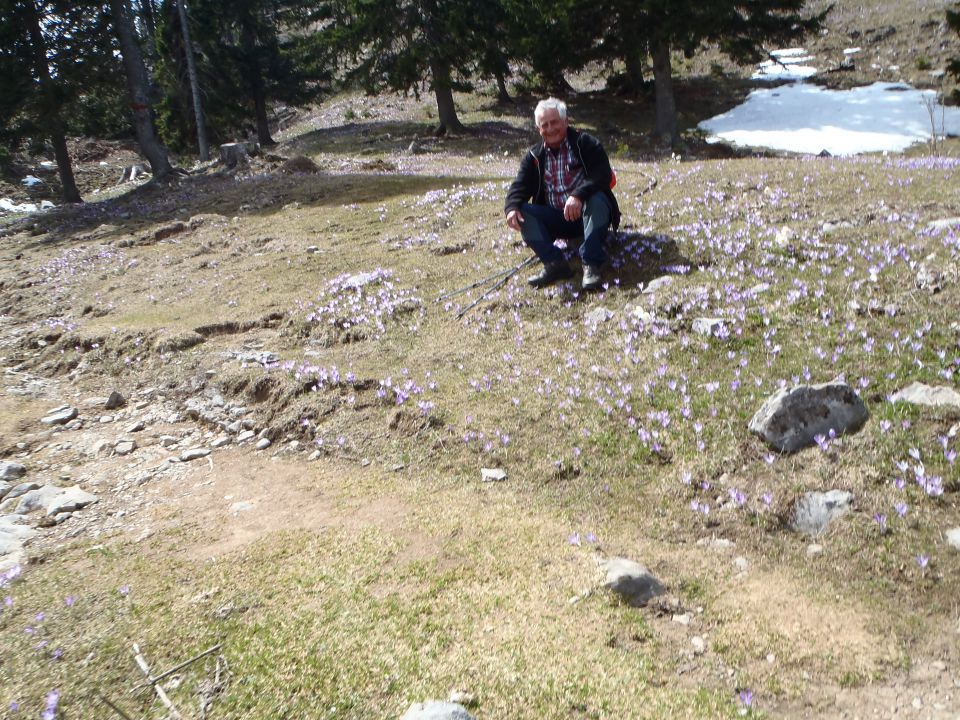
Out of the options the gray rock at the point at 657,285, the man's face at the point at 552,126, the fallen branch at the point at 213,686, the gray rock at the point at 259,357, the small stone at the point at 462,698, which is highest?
the man's face at the point at 552,126

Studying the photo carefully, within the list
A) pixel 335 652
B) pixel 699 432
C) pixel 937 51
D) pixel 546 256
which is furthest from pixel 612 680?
pixel 937 51

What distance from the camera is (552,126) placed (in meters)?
7.25

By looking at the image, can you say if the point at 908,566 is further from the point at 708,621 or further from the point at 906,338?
the point at 906,338

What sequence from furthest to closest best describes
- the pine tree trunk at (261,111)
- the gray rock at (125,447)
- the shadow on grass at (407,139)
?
the pine tree trunk at (261,111)
the shadow on grass at (407,139)
the gray rock at (125,447)

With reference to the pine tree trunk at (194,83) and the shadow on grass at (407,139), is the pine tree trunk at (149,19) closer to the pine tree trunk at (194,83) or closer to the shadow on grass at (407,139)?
the pine tree trunk at (194,83)

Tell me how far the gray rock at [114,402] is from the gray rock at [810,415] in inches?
293

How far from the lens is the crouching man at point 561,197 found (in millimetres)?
7375

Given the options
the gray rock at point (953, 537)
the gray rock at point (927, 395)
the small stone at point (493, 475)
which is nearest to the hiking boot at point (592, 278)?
the small stone at point (493, 475)

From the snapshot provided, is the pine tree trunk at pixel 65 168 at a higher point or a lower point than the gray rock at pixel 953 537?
higher

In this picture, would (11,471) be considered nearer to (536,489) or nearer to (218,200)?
(536,489)

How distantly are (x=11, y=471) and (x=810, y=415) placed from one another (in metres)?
7.39

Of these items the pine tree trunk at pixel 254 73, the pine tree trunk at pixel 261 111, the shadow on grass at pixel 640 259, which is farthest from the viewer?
the pine tree trunk at pixel 261 111

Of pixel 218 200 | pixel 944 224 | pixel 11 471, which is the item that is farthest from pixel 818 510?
pixel 218 200

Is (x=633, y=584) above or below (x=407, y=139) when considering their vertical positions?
below
